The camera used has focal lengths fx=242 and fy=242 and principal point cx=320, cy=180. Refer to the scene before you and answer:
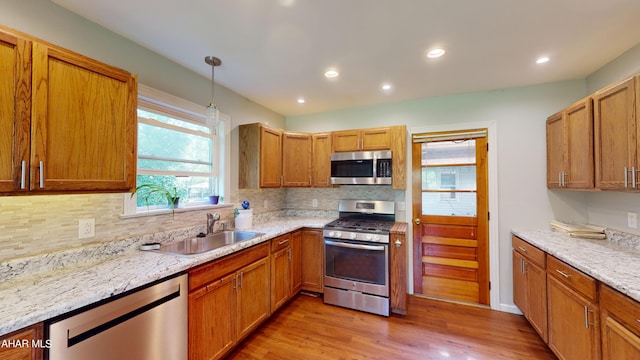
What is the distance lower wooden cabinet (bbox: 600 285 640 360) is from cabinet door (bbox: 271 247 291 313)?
8.08ft

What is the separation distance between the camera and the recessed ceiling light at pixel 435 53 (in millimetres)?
2044

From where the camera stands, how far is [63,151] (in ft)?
4.30

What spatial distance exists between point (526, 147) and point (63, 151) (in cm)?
403

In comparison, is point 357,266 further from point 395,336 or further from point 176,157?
point 176,157

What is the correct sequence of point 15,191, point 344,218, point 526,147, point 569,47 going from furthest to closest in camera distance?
point 344,218
point 526,147
point 569,47
point 15,191

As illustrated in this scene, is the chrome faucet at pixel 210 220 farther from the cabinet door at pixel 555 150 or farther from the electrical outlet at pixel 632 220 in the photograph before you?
the electrical outlet at pixel 632 220

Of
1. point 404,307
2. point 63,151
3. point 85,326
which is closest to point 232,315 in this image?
point 85,326

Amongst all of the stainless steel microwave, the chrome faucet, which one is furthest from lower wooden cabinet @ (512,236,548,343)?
the chrome faucet

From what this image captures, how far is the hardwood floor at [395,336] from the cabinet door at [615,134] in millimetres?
1590

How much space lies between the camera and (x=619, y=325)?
1.33 metres

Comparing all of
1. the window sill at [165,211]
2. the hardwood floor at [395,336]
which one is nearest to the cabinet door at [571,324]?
the hardwood floor at [395,336]

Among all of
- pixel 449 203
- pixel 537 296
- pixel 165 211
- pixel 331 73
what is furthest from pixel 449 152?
pixel 165 211

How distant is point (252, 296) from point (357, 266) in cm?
120

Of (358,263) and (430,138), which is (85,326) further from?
(430,138)
